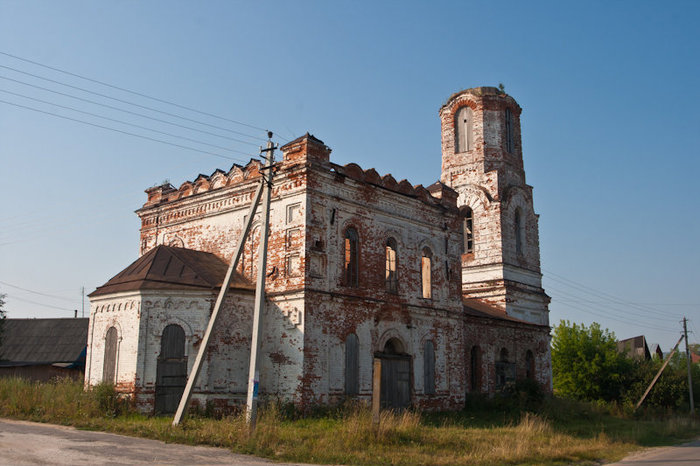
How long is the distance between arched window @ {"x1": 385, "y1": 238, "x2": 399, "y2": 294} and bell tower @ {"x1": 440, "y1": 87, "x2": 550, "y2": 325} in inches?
382

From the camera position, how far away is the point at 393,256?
20.4 meters

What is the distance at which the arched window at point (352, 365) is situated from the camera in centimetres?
1791

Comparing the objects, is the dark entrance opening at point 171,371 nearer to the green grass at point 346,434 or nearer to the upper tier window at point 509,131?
the green grass at point 346,434

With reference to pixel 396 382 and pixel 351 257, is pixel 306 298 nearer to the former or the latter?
pixel 351 257

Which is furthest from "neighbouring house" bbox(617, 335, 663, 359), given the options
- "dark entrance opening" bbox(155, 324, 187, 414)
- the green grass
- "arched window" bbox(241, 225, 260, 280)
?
"dark entrance opening" bbox(155, 324, 187, 414)

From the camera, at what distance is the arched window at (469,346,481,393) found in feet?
81.0

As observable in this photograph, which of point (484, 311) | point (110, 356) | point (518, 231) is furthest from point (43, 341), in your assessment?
point (518, 231)

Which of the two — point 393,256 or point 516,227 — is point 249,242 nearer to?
point 393,256

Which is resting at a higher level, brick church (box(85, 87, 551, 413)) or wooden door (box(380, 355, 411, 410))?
brick church (box(85, 87, 551, 413))

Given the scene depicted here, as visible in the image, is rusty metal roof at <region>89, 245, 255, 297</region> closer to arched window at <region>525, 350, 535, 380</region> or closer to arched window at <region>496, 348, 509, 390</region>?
arched window at <region>496, 348, 509, 390</region>

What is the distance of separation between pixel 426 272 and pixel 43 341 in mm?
19411

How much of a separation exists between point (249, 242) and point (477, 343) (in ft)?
34.8

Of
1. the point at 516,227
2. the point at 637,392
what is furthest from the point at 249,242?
the point at 637,392

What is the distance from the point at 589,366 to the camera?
30.6 m
